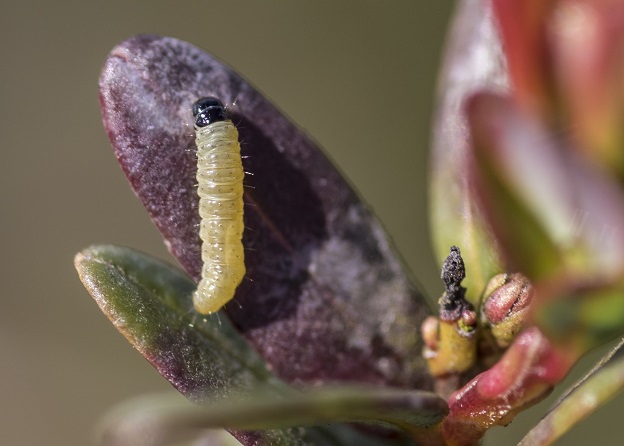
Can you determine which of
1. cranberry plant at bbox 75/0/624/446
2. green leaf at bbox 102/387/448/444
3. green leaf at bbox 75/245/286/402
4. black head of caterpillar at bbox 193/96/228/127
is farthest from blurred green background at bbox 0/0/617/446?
green leaf at bbox 102/387/448/444

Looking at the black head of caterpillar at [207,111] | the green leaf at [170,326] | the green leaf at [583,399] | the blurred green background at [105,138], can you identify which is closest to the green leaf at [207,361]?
the green leaf at [170,326]

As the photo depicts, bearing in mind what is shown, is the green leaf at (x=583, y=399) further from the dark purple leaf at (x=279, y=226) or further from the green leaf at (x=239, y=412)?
the dark purple leaf at (x=279, y=226)

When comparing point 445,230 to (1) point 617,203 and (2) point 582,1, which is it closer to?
(1) point 617,203

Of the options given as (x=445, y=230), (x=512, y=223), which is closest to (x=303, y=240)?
(x=445, y=230)

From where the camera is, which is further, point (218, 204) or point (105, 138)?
point (105, 138)

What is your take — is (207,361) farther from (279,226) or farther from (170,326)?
(279,226)

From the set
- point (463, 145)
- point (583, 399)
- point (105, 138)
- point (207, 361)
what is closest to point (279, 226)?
point (207, 361)

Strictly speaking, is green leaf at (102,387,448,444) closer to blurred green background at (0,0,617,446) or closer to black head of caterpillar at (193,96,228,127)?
black head of caterpillar at (193,96,228,127)
